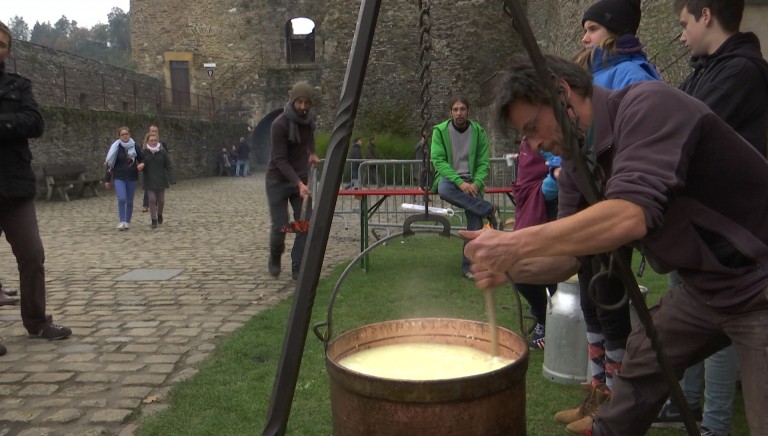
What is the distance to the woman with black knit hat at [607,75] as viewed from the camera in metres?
3.37

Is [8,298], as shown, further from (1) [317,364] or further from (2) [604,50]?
(2) [604,50]

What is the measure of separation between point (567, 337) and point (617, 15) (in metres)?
1.84

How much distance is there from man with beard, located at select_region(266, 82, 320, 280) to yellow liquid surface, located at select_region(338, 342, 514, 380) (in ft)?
14.9

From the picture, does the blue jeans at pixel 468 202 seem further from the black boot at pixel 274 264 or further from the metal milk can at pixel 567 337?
the metal milk can at pixel 567 337

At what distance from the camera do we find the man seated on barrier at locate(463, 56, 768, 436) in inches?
79.7

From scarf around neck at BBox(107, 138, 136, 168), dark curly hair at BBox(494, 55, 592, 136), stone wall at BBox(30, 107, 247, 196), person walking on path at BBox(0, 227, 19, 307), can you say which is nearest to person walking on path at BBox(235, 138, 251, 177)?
stone wall at BBox(30, 107, 247, 196)

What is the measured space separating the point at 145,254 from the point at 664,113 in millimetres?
8563

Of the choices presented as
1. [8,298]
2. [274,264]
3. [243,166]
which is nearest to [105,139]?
[243,166]

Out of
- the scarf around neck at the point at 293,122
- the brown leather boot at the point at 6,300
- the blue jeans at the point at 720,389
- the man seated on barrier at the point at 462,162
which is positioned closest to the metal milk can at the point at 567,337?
the blue jeans at the point at 720,389

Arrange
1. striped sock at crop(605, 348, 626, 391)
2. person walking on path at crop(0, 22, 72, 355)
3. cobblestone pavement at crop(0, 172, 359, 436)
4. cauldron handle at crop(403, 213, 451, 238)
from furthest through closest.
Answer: person walking on path at crop(0, 22, 72, 355)
cobblestone pavement at crop(0, 172, 359, 436)
striped sock at crop(605, 348, 626, 391)
cauldron handle at crop(403, 213, 451, 238)

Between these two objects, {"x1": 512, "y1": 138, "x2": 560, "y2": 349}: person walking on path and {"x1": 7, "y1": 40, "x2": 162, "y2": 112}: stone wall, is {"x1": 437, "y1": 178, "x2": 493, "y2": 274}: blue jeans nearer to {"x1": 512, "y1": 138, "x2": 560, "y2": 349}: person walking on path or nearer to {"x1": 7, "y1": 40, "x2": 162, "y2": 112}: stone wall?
{"x1": 512, "y1": 138, "x2": 560, "y2": 349}: person walking on path

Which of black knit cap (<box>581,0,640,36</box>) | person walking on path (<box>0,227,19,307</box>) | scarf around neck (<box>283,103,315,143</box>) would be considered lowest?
person walking on path (<box>0,227,19,307</box>)

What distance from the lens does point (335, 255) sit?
949 centimetres

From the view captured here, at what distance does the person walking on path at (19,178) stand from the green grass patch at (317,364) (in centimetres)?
145
